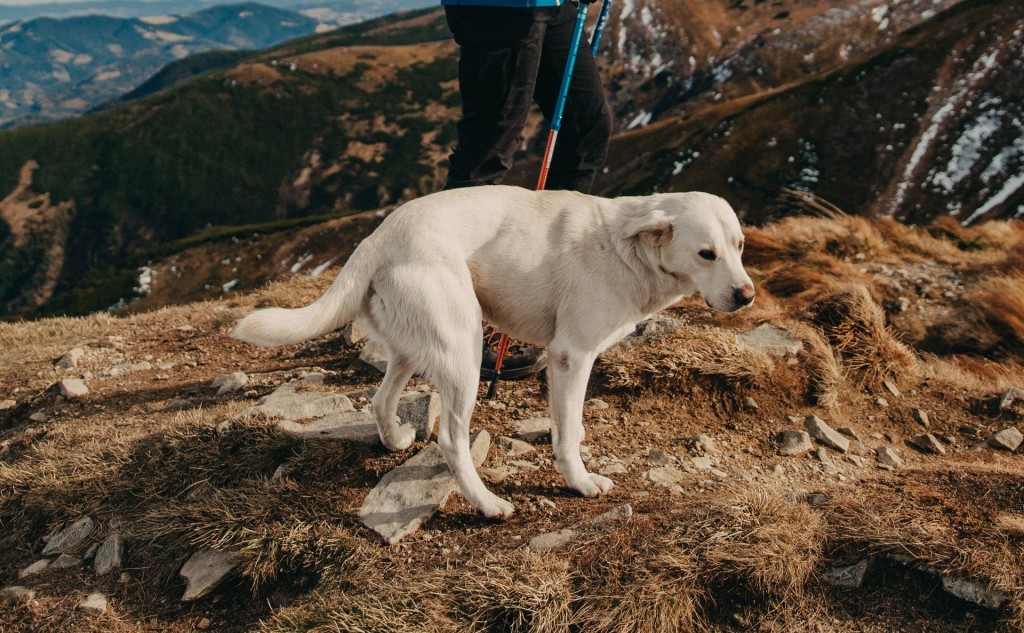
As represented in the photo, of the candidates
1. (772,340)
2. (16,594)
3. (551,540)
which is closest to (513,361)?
(551,540)

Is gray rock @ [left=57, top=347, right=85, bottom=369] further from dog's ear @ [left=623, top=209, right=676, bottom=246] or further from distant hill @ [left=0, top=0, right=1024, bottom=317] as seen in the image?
distant hill @ [left=0, top=0, right=1024, bottom=317]

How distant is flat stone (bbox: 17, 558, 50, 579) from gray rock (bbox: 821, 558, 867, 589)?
4.51 m

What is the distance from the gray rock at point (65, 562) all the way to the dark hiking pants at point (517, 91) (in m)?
3.74

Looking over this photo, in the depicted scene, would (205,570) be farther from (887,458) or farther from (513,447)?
(887,458)

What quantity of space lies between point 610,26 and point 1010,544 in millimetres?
198645

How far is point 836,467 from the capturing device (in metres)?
4.73

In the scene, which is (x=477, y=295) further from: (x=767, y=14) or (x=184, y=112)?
(x=184, y=112)

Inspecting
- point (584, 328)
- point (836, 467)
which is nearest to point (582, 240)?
point (584, 328)

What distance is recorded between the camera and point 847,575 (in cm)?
Result: 321

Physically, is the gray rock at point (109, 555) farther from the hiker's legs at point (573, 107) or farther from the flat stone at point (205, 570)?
the hiker's legs at point (573, 107)

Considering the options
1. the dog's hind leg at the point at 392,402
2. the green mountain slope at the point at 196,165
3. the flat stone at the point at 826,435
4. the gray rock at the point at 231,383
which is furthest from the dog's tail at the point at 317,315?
the green mountain slope at the point at 196,165

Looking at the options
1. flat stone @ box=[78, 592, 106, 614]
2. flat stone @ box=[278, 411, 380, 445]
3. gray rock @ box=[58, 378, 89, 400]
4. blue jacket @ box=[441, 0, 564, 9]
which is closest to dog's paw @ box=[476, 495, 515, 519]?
flat stone @ box=[278, 411, 380, 445]

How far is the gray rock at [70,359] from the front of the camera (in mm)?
Result: 6789

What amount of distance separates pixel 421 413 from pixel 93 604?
2.27 m
